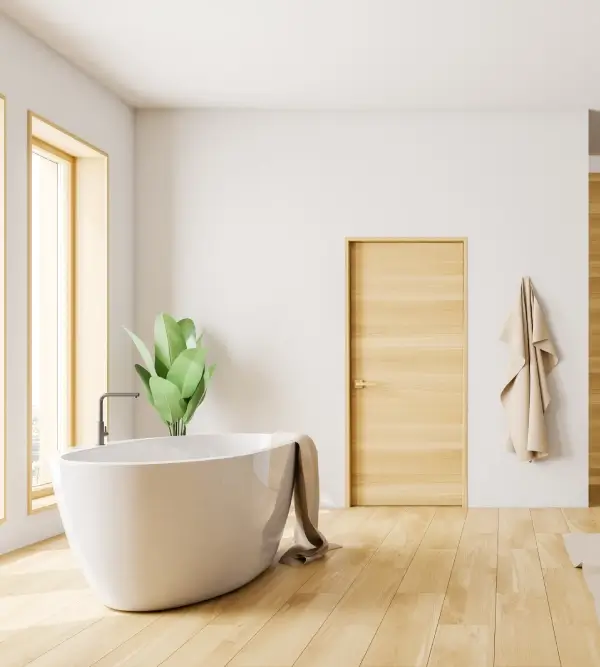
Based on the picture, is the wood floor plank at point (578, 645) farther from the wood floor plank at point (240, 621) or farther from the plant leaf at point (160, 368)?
the plant leaf at point (160, 368)

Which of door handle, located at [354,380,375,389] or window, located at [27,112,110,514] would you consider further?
door handle, located at [354,380,375,389]

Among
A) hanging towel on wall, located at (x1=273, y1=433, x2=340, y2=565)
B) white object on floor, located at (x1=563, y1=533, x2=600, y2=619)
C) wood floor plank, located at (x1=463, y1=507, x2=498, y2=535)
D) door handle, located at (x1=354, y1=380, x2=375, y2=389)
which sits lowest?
wood floor plank, located at (x1=463, y1=507, x2=498, y2=535)

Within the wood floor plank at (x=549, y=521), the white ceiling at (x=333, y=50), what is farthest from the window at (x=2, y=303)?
the wood floor plank at (x=549, y=521)

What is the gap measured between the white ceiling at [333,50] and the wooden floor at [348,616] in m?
2.61

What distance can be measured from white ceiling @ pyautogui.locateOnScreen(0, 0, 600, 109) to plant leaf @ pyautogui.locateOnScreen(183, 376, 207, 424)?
1.85 metres

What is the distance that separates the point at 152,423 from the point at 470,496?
218 centimetres

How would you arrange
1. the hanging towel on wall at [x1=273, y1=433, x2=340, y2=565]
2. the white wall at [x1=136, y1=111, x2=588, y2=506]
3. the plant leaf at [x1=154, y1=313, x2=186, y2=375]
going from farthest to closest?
the white wall at [x1=136, y1=111, x2=588, y2=506], the plant leaf at [x1=154, y1=313, x2=186, y2=375], the hanging towel on wall at [x1=273, y1=433, x2=340, y2=565]

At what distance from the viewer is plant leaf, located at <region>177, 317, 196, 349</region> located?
5.57m

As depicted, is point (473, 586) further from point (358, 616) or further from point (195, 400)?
point (195, 400)

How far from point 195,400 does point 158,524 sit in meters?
2.30

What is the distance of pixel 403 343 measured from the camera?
5840 mm

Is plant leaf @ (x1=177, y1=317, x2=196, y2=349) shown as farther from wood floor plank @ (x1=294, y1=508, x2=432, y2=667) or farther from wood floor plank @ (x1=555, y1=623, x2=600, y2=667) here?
wood floor plank @ (x1=555, y1=623, x2=600, y2=667)

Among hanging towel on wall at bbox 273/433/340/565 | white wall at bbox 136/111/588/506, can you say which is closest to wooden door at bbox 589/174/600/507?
white wall at bbox 136/111/588/506

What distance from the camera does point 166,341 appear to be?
5.42m
